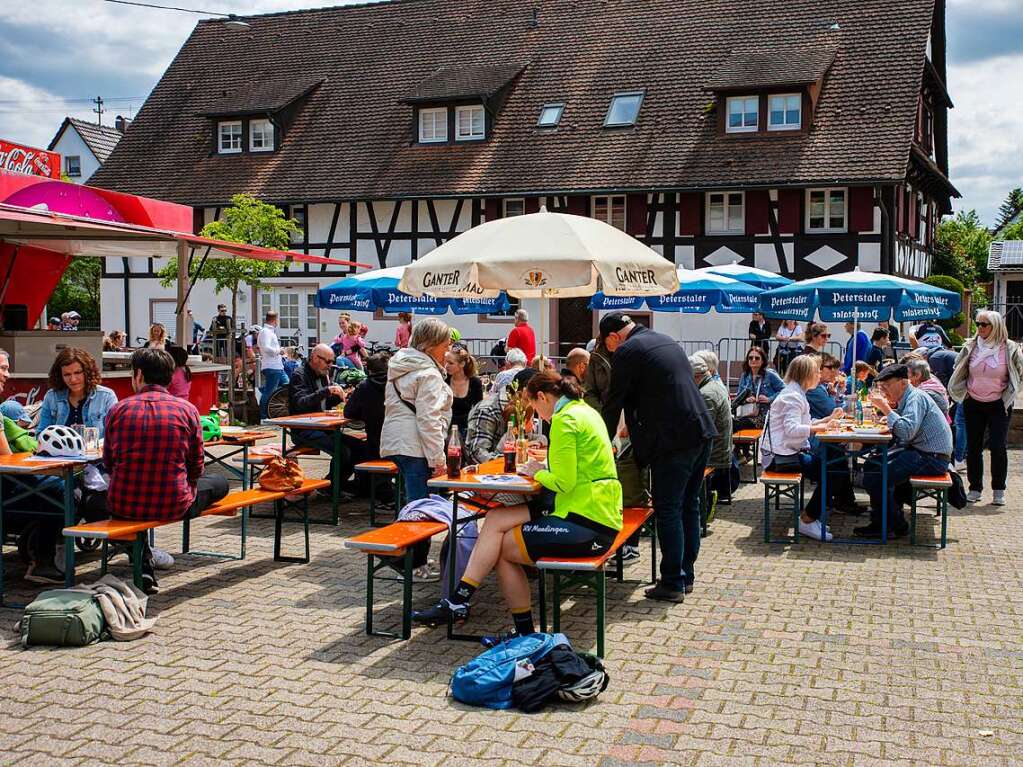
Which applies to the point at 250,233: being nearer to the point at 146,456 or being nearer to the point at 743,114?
the point at 743,114

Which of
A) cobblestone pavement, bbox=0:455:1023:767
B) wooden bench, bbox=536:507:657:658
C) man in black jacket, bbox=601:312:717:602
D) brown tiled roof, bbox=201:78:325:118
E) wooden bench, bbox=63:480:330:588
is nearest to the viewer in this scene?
cobblestone pavement, bbox=0:455:1023:767

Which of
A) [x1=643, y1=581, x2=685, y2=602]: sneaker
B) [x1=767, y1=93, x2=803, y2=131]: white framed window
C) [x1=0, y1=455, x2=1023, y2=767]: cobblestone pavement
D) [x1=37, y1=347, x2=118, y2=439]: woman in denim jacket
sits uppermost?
[x1=767, y1=93, x2=803, y2=131]: white framed window

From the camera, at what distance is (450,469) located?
21.7 feet

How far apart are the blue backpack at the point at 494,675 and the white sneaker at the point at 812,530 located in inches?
173

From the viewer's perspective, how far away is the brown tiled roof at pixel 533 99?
2591 centimetres

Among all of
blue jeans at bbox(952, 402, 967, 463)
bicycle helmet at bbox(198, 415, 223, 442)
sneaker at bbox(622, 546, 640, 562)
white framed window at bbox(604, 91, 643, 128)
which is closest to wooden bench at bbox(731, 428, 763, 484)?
blue jeans at bbox(952, 402, 967, 463)

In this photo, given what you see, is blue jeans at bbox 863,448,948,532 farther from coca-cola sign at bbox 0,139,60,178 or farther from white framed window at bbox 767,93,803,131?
white framed window at bbox 767,93,803,131

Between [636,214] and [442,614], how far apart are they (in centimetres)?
2184

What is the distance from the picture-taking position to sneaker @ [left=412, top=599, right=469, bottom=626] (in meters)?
6.22

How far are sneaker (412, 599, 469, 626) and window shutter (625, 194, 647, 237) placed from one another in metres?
21.6

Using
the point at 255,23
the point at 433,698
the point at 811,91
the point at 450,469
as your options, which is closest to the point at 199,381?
the point at 450,469

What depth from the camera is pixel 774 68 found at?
85.8 feet

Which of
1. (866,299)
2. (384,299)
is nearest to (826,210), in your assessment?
(866,299)

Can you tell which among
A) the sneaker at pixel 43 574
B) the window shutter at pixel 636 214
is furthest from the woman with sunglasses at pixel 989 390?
the window shutter at pixel 636 214
